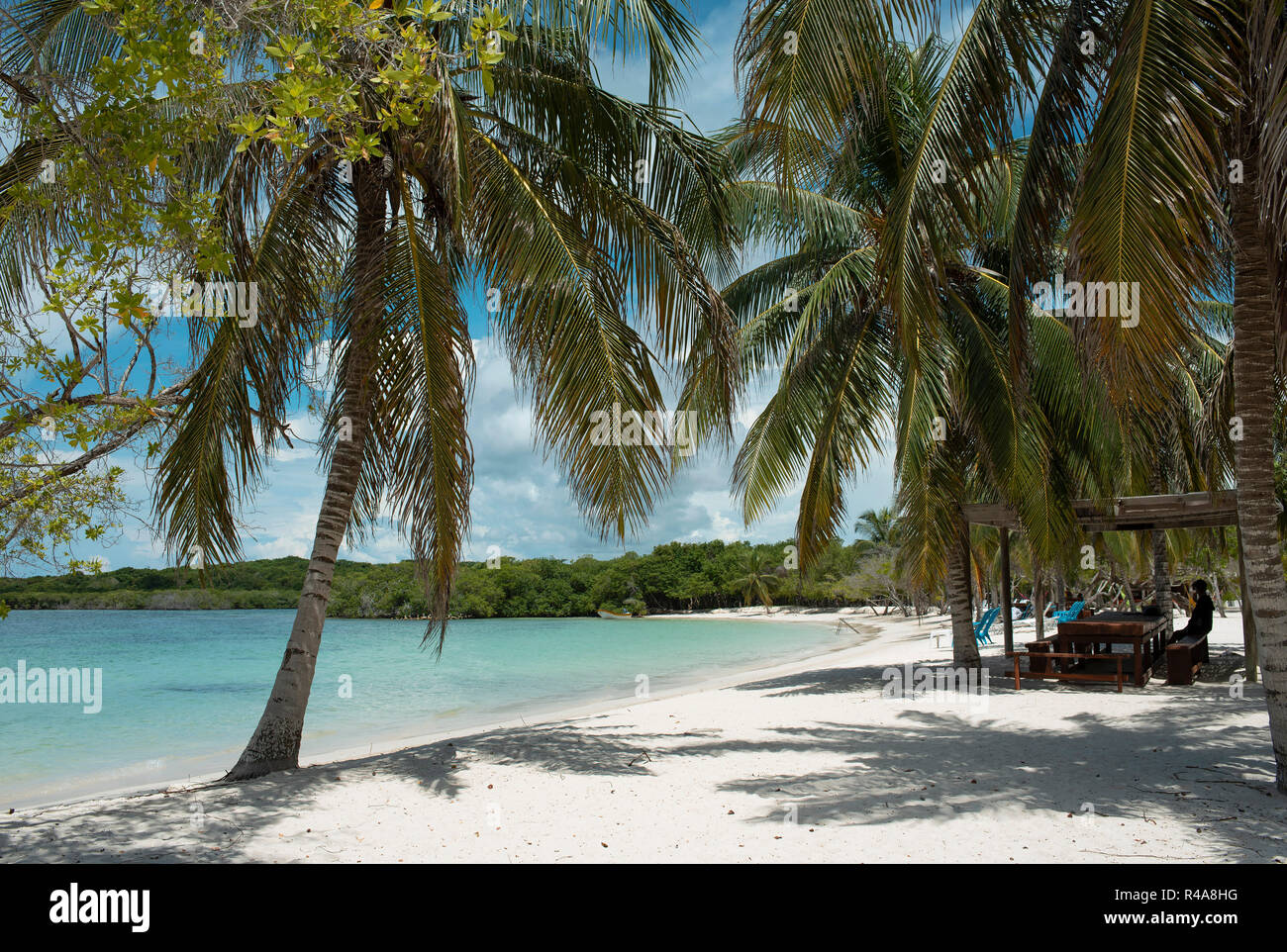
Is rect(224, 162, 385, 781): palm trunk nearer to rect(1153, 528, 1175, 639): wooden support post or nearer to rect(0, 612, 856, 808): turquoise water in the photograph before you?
rect(0, 612, 856, 808): turquoise water

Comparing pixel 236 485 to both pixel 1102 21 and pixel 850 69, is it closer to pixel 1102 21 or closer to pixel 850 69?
pixel 850 69

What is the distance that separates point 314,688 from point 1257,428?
27.6m

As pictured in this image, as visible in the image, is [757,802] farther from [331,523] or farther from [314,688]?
[314,688]

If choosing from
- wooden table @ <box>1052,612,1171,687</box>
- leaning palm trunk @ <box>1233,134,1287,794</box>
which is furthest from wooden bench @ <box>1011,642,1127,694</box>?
leaning palm trunk @ <box>1233,134,1287,794</box>

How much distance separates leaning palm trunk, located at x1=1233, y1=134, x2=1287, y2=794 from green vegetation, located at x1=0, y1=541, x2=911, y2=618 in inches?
2208

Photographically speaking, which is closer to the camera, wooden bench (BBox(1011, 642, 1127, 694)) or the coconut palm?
the coconut palm

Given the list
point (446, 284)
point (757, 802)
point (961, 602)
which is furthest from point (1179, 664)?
point (446, 284)

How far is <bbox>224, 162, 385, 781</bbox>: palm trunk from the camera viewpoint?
661 cm

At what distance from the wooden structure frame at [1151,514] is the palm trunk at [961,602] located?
0.53m

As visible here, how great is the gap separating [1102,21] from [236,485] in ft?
23.5

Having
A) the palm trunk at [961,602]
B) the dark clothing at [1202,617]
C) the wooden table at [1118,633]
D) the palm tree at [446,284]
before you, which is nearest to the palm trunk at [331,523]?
the palm tree at [446,284]

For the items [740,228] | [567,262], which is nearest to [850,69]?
[567,262]
